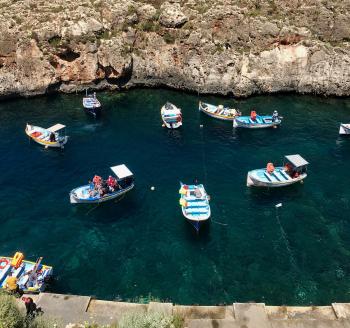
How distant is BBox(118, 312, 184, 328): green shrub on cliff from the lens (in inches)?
839

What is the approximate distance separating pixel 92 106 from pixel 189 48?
20.8 m

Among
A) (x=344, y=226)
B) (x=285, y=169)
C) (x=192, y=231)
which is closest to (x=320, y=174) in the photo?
(x=285, y=169)

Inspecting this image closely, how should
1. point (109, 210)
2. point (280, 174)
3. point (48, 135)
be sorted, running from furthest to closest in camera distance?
point (48, 135)
point (280, 174)
point (109, 210)

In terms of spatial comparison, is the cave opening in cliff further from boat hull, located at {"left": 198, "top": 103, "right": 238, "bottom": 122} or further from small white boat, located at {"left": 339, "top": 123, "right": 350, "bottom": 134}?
small white boat, located at {"left": 339, "top": 123, "right": 350, "bottom": 134}

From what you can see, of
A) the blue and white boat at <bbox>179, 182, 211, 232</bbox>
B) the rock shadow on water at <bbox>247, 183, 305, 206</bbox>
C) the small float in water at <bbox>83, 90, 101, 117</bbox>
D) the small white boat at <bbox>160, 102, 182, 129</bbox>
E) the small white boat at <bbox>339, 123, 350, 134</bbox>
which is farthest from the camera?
the small float in water at <bbox>83, 90, 101, 117</bbox>

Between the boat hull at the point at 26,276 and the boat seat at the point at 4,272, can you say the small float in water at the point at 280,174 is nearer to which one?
the boat hull at the point at 26,276

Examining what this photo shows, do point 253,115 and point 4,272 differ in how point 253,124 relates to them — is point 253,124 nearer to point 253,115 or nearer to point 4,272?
point 253,115

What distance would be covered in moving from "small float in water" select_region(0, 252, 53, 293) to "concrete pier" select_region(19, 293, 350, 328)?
7107 mm

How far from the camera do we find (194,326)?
2470cm

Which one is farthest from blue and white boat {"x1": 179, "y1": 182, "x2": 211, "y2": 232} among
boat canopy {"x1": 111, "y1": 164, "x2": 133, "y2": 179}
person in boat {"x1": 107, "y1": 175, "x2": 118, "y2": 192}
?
person in boat {"x1": 107, "y1": 175, "x2": 118, "y2": 192}

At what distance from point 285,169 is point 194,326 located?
96.7ft

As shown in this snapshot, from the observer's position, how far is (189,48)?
6956 centimetres

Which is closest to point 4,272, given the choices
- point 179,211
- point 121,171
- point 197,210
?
point 121,171

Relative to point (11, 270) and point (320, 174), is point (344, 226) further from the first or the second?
point (11, 270)
